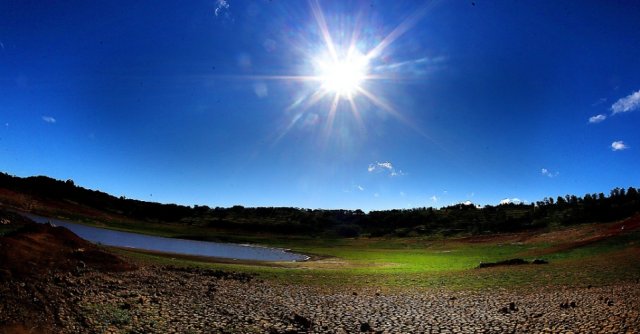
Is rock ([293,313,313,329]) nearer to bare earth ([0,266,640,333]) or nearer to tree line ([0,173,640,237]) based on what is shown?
bare earth ([0,266,640,333])

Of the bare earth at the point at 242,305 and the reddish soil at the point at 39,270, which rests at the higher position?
the reddish soil at the point at 39,270

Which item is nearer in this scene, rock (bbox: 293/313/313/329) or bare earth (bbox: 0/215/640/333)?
bare earth (bbox: 0/215/640/333)

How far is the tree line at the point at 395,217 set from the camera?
120000 mm

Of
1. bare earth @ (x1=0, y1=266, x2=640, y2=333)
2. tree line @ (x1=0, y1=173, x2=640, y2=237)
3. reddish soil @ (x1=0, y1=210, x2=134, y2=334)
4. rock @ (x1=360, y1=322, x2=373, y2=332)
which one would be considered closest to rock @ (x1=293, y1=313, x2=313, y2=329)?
bare earth @ (x1=0, y1=266, x2=640, y2=333)

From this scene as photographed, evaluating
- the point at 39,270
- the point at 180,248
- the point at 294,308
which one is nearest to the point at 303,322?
the point at 294,308

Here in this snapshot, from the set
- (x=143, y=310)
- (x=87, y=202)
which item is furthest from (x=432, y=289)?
(x=87, y=202)

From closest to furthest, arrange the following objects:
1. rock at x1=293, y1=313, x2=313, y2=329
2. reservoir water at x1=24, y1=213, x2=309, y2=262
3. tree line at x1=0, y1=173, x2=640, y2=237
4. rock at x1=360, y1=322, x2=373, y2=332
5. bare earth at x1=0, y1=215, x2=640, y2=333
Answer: bare earth at x1=0, y1=215, x2=640, y2=333 < rock at x1=360, y1=322, x2=373, y2=332 < rock at x1=293, y1=313, x2=313, y2=329 < reservoir water at x1=24, y1=213, x2=309, y2=262 < tree line at x1=0, y1=173, x2=640, y2=237

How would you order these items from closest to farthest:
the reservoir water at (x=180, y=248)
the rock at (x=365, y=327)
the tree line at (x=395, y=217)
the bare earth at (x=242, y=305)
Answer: the bare earth at (x=242, y=305) → the rock at (x=365, y=327) → the reservoir water at (x=180, y=248) → the tree line at (x=395, y=217)

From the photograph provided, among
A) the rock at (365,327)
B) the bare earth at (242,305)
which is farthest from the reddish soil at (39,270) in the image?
the rock at (365,327)

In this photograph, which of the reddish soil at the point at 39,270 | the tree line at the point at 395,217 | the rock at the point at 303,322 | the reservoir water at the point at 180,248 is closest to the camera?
the reddish soil at the point at 39,270

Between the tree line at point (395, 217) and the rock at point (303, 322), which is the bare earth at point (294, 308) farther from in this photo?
the tree line at point (395, 217)

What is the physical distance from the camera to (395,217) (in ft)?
619

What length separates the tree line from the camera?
120 meters

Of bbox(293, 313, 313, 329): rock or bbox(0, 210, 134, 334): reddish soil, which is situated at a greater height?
bbox(0, 210, 134, 334): reddish soil
